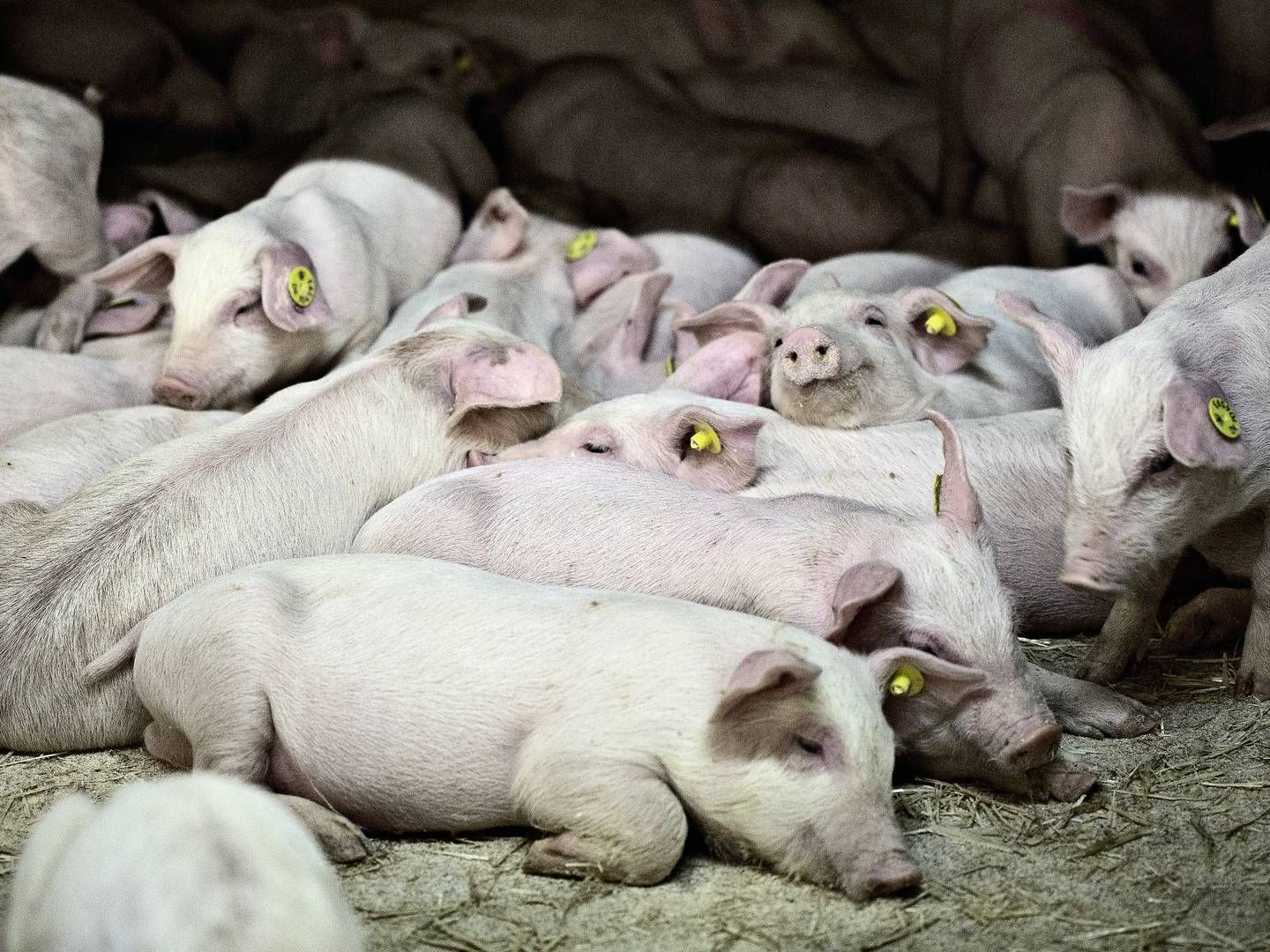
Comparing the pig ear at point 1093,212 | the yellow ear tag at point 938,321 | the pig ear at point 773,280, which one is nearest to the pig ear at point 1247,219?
the pig ear at point 1093,212

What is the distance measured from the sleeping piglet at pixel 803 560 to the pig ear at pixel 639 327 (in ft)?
4.51

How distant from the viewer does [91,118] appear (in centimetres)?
528

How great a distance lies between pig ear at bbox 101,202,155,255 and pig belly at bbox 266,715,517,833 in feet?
10.0

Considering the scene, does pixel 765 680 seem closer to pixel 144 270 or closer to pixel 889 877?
pixel 889 877

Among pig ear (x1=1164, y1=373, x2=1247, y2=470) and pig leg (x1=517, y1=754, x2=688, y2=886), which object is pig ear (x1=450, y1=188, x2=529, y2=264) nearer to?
pig ear (x1=1164, y1=373, x2=1247, y2=470)

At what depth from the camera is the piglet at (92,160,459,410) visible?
4.40m

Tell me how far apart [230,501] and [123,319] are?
6.01 ft

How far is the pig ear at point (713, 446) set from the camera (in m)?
3.55

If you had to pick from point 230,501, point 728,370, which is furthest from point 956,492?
point 230,501

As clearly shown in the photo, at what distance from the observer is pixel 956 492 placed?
3090 millimetres

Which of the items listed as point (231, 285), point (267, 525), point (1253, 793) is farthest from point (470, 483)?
point (1253, 793)

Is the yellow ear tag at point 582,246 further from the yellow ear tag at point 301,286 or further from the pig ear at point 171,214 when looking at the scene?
the pig ear at point 171,214

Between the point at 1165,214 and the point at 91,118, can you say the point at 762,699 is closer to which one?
the point at 1165,214

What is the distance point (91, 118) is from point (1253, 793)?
14.2 feet
